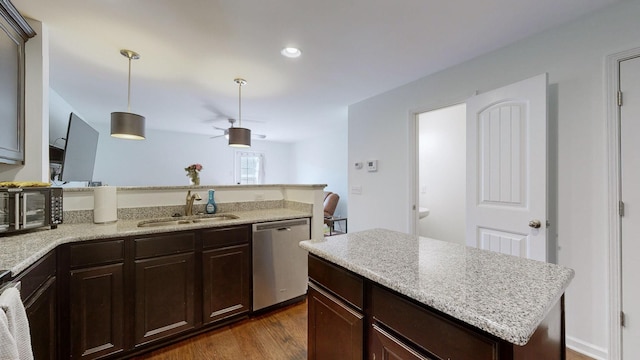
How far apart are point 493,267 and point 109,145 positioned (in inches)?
282

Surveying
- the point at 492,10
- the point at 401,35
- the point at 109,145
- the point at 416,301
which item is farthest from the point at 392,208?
the point at 109,145

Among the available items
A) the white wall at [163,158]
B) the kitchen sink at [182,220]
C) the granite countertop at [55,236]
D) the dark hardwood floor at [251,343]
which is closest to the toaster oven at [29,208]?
the granite countertop at [55,236]

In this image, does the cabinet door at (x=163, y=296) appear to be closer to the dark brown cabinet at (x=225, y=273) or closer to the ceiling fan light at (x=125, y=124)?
the dark brown cabinet at (x=225, y=273)

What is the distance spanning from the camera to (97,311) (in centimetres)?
166

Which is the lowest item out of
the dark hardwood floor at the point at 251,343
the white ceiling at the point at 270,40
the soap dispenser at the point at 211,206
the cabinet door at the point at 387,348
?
the dark hardwood floor at the point at 251,343

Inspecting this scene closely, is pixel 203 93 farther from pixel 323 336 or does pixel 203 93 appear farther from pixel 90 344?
pixel 323 336

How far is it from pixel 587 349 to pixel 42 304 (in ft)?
11.2

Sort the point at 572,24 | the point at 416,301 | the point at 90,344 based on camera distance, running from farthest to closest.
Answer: the point at 572,24 → the point at 90,344 → the point at 416,301

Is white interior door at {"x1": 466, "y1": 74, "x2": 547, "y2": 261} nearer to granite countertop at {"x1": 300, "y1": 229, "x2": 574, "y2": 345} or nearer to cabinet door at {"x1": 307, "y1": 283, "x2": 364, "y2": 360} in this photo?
granite countertop at {"x1": 300, "y1": 229, "x2": 574, "y2": 345}

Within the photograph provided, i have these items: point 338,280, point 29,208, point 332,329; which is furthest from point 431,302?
point 29,208

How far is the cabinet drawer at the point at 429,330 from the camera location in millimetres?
680

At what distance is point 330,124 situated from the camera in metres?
5.38

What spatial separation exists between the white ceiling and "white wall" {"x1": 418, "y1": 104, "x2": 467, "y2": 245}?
3.99ft

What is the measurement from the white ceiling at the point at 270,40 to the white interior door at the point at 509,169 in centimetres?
55
